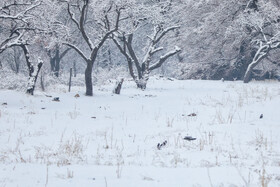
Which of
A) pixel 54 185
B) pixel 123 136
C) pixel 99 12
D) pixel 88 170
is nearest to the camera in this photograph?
pixel 54 185

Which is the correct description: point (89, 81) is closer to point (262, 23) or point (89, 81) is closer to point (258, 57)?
point (262, 23)

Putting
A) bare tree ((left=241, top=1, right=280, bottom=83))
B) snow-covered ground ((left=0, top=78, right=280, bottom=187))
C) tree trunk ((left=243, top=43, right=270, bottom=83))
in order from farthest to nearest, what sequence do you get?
tree trunk ((left=243, top=43, right=270, bottom=83)) → bare tree ((left=241, top=1, right=280, bottom=83)) → snow-covered ground ((left=0, top=78, right=280, bottom=187))

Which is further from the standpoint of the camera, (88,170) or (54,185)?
(88,170)

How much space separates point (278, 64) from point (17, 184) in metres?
24.6

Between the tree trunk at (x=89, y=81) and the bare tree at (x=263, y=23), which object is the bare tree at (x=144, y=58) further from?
the bare tree at (x=263, y=23)

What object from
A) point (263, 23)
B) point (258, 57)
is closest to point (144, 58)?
point (258, 57)

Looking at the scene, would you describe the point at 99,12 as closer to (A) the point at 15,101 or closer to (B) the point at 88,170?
(A) the point at 15,101

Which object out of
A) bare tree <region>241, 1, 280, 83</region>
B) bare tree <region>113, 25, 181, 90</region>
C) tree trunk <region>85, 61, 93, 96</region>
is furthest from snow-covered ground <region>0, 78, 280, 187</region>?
bare tree <region>241, 1, 280, 83</region>

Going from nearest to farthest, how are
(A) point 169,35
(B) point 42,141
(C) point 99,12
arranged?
(B) point 42,141 < (C) point 99,12 < (A) point 169,35

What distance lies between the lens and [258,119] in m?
7.98

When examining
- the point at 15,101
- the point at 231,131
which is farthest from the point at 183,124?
the point at 15,101

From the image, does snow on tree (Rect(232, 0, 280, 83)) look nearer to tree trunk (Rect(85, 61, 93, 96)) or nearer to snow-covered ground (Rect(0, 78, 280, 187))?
tree trunk (Rect(85, 61, 93, 96))

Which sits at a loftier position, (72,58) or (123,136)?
(72,58)

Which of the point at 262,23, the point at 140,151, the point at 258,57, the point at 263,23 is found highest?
the point at 263,23
